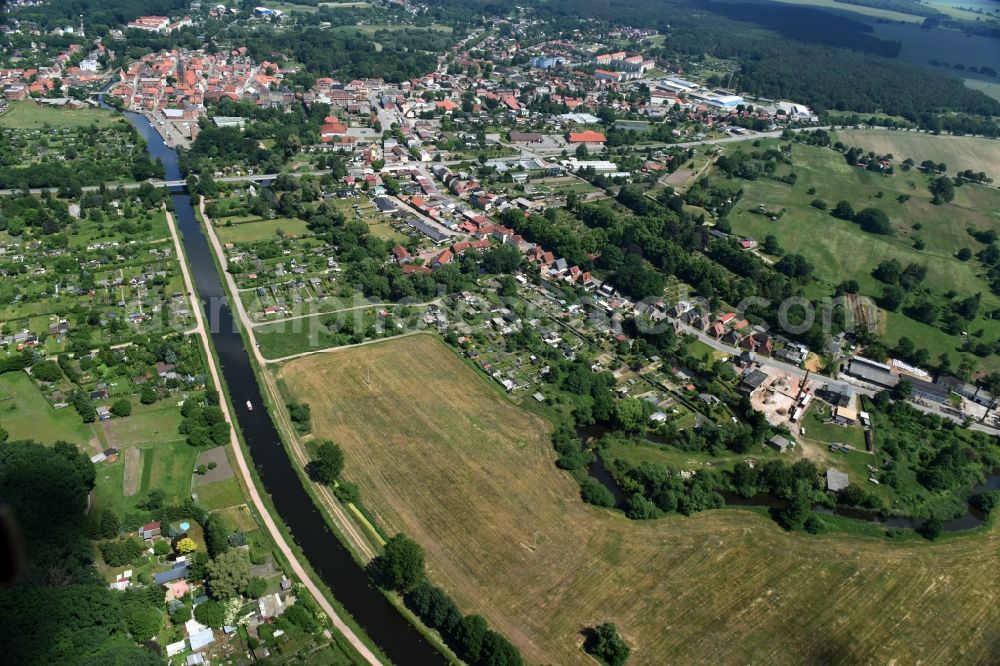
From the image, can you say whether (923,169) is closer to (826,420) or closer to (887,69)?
(887,69)

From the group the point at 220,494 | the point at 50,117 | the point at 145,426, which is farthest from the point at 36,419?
the point at 50,117

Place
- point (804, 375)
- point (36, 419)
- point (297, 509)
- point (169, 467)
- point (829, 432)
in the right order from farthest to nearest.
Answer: point (804, 375), point (829, 432), point (36, 419), point (169, 467), point (297, 509)

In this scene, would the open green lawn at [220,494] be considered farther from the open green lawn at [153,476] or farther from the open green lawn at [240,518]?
the open green lawn at [153,476]

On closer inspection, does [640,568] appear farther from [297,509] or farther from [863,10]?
[863,10]

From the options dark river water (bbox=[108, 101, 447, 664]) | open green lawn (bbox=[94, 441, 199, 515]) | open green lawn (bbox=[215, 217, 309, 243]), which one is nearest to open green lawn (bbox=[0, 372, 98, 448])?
open green lawn (bbox=[94, 441, 199, 515])

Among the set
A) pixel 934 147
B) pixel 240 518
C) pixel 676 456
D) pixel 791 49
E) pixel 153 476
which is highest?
pixel 791 49

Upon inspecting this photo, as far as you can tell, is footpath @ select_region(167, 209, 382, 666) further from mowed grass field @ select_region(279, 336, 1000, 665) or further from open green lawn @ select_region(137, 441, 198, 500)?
mowed grass field @ select_region(279, 336, 1000, 665)

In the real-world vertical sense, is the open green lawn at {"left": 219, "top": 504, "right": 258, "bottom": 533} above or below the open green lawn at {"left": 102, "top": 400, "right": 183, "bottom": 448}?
below

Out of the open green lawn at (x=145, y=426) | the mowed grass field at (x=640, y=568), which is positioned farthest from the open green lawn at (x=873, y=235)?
the open green lawn at (x=145, y=426)
